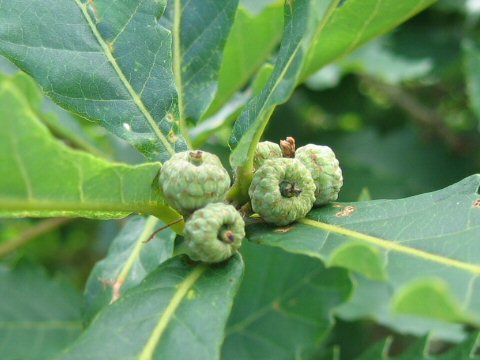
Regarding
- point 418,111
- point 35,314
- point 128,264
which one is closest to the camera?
point 128,264

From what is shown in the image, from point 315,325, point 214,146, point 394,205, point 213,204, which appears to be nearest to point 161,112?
point 213,204

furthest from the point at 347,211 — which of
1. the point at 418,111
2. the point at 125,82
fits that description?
the point at 418,111

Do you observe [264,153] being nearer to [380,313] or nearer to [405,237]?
[405,237]

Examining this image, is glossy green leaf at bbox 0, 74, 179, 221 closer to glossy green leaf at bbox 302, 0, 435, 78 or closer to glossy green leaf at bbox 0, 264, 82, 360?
glossy green leaf at bbox 302, 0, 435, 78

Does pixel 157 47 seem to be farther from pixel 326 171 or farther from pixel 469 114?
pixel 469 114

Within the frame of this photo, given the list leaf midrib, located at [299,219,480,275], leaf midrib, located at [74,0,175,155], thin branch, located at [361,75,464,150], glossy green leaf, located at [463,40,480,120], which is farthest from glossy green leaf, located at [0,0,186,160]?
thin branch, located at [361,75,464,150]

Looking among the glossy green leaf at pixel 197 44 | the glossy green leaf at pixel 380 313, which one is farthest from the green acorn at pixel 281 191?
the glossy green leaf at pixel 380 313

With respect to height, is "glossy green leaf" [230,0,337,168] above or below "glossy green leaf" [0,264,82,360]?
above
